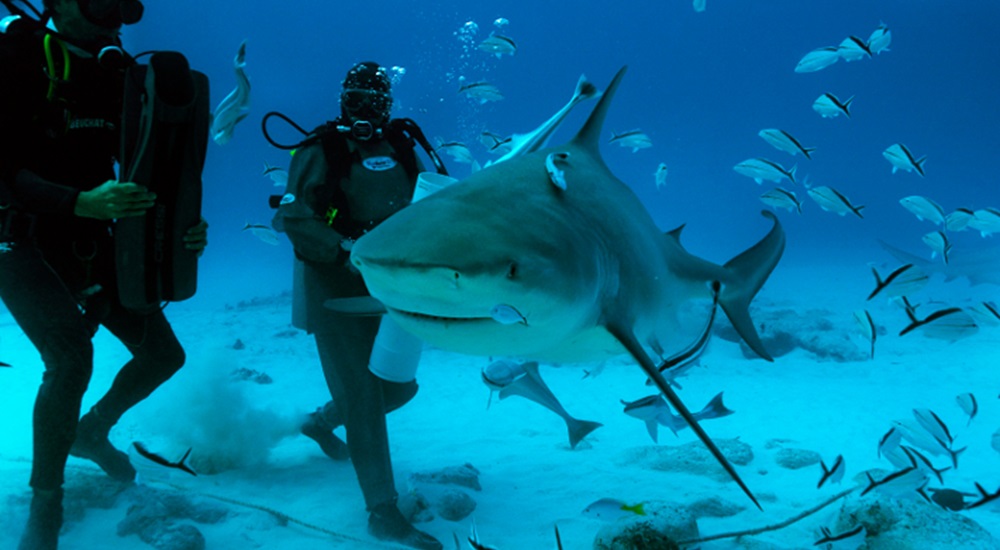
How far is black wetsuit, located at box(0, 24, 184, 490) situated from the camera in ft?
9.64

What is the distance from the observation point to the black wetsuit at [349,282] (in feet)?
12.8

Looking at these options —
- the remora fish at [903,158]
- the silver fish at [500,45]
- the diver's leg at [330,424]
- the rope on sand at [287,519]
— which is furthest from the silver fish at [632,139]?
the rope on sand at [287,519]

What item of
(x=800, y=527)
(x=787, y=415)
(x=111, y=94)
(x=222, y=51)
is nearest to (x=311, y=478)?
(x=111, y=94)

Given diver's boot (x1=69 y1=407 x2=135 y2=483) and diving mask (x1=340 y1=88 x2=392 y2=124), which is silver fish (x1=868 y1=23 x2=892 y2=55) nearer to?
diving mask (x1=340 y1=88 x2=392 y2=124)

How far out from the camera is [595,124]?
A: 3012mm

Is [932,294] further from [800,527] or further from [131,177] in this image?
[131,177]

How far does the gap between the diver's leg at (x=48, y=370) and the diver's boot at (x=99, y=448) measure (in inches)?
42.4

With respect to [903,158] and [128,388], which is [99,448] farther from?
[903,158]

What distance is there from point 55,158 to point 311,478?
9.86ft

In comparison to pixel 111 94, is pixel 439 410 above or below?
below

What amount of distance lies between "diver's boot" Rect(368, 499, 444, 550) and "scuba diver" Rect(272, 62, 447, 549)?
18 mm

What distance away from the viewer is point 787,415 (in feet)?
24.0

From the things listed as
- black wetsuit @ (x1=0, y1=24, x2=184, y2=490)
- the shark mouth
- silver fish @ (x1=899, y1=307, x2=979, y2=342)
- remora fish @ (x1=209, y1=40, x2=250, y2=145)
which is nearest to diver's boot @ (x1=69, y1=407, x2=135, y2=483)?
black wetsuit @ (x1=0, y1=24, x2=184, y2=490)

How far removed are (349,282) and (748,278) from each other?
9.38 feet
